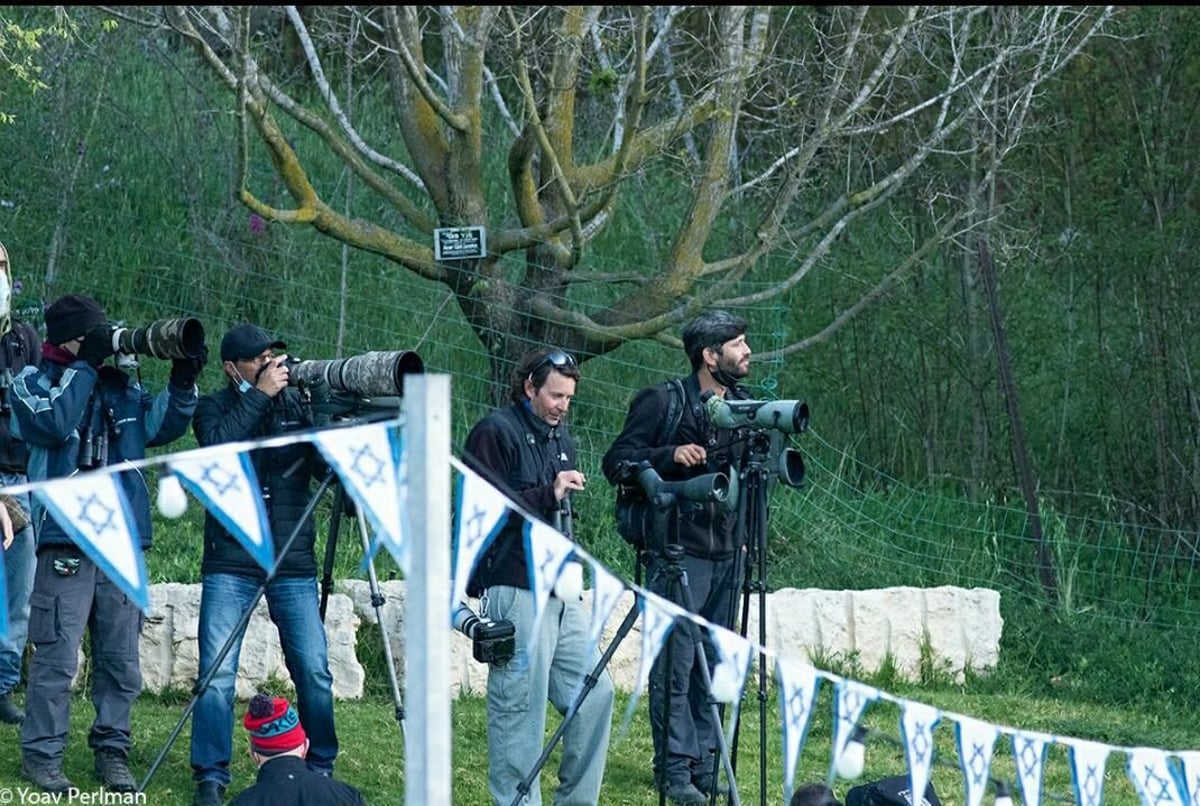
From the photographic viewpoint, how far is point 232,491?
165 inches

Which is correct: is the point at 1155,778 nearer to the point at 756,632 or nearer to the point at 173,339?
the point at 173,339

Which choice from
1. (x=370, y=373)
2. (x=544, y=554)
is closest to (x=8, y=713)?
(x=370, y=373)

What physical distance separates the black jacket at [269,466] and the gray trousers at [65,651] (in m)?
0.37

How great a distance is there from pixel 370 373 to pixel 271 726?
1127mm

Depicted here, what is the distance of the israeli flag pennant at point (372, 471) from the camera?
3.95 meters

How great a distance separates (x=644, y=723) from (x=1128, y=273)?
5.13 metres

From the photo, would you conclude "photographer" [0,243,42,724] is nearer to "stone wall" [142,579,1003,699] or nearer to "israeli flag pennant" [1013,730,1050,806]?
"stone wall" [142,579,1003,699]

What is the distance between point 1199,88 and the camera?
436 inches

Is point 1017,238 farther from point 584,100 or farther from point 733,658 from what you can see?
point 733,658

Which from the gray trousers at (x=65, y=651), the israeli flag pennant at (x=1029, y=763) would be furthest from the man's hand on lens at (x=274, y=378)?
the israeli flag pennant at (x=1029, y=763)

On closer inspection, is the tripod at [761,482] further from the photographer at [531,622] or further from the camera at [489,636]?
the camera at [489,636]

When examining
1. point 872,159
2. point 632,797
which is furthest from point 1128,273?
point 632,797

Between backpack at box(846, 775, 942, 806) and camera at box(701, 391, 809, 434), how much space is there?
1119 millimetres

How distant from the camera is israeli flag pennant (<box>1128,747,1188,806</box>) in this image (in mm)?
4863
